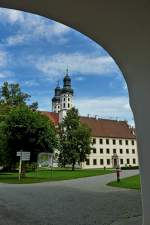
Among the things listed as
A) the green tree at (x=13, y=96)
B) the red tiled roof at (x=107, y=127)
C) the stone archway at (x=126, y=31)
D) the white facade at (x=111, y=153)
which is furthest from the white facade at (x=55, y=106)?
the stone archway at (x=126, y=31)

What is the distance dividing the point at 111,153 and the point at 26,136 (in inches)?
2453

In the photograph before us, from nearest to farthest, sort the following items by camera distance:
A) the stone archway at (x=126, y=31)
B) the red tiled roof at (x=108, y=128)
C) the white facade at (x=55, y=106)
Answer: the stone archway at (x=126, y=31)
the red tiled roof at (x=108, y=128)
the white facade at (x=55, y=106)

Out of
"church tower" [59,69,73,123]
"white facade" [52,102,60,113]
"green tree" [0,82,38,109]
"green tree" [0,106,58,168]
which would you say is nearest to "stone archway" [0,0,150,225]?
"green tree" [0,106,58,168]

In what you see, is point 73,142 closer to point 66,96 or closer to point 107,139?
point 107,139

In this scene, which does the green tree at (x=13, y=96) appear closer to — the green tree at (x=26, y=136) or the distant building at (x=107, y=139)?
the green tree at (x=26, y=136)

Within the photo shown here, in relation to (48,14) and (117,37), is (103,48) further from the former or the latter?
(48,14)

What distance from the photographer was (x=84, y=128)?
61625 mm

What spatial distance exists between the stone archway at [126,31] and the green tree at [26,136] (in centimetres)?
2576

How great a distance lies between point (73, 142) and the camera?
5972cm

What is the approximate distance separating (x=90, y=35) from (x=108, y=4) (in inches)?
27.6

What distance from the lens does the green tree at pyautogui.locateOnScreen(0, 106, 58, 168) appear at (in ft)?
100.0

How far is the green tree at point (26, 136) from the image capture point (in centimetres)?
3047

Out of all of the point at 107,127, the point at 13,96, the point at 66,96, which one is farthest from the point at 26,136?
the point at 66,96

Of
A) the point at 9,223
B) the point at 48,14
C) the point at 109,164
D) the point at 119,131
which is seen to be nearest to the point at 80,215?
the point at 9,223
